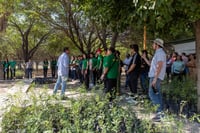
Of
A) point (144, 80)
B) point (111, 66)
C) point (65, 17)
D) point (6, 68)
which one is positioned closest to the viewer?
point (111, 66)

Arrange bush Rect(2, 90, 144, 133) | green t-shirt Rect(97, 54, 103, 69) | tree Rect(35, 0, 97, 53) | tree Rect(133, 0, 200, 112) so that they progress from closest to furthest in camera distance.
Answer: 1. bush Rect(2, 90, 144, 133)
2. tree Rect(133, 0, 200, 112)
3. green t-shirt Rect(97, 54, 103, 69)
4. tree Rect(35, 0, 97, 53)

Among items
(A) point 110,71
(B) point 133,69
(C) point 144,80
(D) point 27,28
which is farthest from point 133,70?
(D) point 27,28

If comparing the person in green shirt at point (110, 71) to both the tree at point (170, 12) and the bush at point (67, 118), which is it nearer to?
the tree at point (170, 12)

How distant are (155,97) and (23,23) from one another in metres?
23.1

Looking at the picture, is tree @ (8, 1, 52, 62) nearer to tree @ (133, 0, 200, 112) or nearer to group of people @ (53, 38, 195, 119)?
group of people @ (53, 38, 195, 119)

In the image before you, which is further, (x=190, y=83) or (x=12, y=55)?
(x=12, y=55)

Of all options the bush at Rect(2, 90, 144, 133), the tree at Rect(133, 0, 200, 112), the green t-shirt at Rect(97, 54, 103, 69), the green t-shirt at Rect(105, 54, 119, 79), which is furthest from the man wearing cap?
A: the green t-shirt at Rect(97, 54, 103, 69)

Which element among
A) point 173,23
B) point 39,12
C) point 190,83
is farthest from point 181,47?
point 173,23

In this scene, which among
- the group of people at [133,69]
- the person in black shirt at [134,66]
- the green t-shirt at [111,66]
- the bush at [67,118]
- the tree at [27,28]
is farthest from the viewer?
the tree at [27,28]

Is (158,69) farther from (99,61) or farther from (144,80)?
(99,61)

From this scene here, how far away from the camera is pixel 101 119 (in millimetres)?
4484

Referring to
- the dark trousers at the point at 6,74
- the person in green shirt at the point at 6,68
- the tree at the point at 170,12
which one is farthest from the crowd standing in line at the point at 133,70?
the dark trousers at the point at 6,74

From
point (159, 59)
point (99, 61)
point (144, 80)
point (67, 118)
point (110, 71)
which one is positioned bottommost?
point (67, 118)

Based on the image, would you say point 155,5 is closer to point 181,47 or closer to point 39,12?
point 39,12
